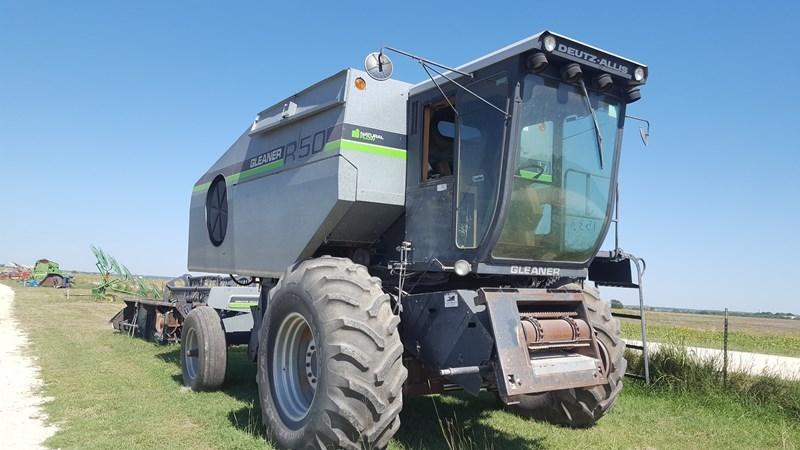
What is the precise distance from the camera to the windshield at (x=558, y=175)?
510 centimetres

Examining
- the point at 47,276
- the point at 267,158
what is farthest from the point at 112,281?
the point at 267,158

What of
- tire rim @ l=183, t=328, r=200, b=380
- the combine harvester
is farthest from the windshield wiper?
the combine harvester

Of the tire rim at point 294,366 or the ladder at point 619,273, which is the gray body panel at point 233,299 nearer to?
the tire rim at point 294,366

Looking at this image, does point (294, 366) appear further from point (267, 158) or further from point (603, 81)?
point (603, 81)

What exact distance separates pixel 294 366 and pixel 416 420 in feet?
5.28

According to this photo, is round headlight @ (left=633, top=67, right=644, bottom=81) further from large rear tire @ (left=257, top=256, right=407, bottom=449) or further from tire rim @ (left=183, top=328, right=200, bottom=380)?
tire rim @ (left=183, top=328, right=200, bottom=380)

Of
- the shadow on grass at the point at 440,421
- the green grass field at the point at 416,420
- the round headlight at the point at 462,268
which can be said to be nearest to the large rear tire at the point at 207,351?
the green grass field at the point at 416,420

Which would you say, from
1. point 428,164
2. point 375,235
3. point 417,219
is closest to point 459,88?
point 428,164

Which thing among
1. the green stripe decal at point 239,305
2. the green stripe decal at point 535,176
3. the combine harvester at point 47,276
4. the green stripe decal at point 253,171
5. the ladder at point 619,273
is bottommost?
the combine harvester at point 47,276

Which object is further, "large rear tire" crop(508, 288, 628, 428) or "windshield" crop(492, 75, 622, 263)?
"large rear tire" crop(508, 288, 628, 428)

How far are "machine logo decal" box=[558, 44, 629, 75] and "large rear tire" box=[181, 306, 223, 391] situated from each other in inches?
221

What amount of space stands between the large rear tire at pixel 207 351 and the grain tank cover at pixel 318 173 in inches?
30.1

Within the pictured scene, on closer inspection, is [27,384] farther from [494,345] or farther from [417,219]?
[494,345]

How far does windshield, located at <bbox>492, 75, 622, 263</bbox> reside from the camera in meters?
5.10
